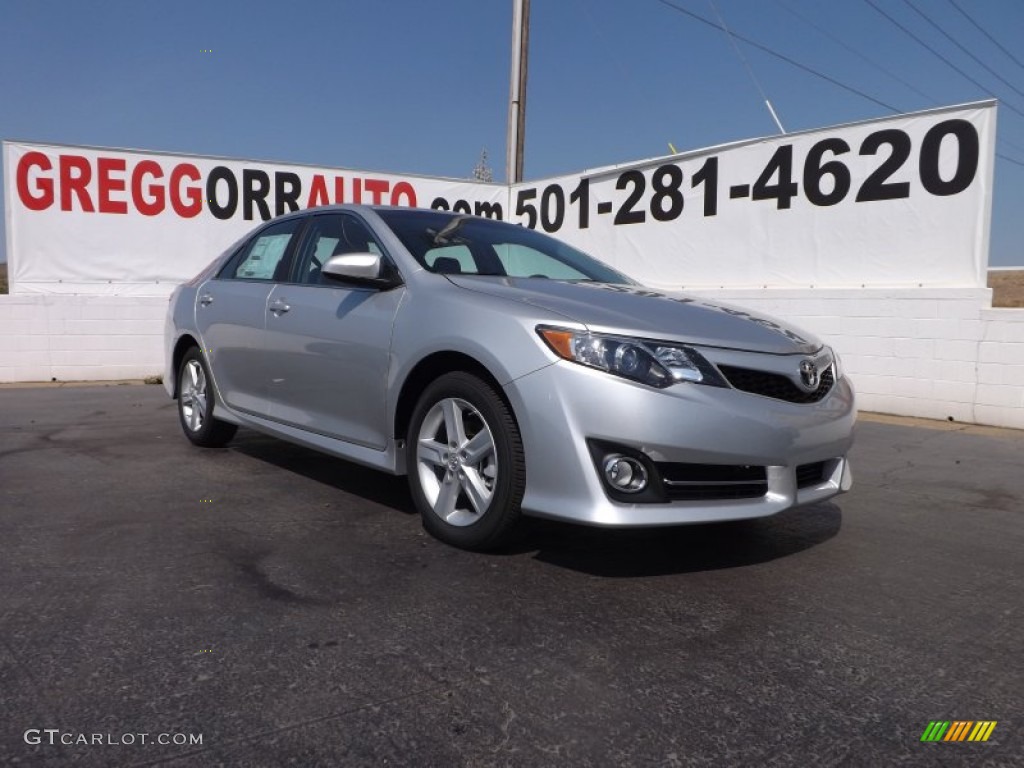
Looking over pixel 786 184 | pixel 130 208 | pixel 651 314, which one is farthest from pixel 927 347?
pixel 130 208

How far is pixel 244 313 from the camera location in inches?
199

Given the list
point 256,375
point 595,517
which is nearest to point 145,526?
point 256,375

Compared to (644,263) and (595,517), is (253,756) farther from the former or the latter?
(644,263)

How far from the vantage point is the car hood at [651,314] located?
324 cm

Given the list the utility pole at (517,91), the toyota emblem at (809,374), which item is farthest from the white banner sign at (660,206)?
the toyota emblem at (809,374)

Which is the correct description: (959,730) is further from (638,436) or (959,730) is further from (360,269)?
(360,269)

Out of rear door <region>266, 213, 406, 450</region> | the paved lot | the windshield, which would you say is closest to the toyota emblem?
the paved lot

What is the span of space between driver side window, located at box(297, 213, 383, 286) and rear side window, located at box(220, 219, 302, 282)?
0.19m

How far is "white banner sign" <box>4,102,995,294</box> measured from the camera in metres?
8.07

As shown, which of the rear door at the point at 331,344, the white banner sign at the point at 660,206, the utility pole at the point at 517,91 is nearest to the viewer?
the rear door at the point at 331,344

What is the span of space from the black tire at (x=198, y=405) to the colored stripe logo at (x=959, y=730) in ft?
14.8

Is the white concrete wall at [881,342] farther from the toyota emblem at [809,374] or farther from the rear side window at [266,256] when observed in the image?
the rear side window at [266,256]

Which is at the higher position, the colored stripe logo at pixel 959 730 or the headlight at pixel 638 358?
the headlight at pixel 638 358

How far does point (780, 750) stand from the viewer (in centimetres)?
211
